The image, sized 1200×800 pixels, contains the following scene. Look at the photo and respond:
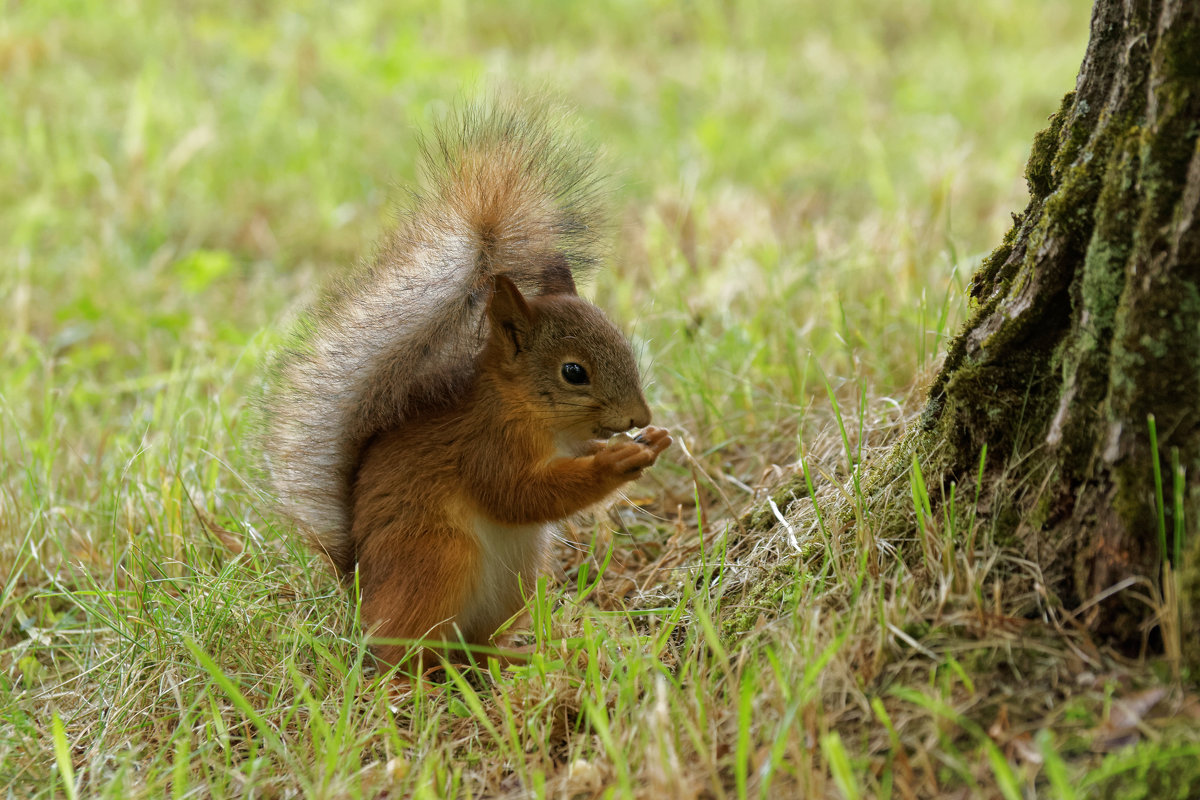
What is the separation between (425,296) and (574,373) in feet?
0.97

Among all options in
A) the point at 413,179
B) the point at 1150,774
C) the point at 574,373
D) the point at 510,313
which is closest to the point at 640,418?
the point at 574,373

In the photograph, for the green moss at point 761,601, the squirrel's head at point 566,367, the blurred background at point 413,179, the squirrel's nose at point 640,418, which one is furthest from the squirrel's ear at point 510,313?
the green moss at point 761,601

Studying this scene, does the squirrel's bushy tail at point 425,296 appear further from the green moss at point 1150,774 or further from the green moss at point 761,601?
the green moss at point 1150,774

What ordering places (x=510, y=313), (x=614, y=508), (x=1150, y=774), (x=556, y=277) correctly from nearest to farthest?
(x=1150, y=774), (x=510, y=313), (x=556, y=277), (x=614, y=508)

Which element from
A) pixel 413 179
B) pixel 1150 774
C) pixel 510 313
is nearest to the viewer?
pixel 1150 774

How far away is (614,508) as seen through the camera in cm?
232

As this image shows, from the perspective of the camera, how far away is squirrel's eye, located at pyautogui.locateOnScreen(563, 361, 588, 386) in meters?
1.94

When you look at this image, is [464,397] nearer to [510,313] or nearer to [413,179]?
[510,313]

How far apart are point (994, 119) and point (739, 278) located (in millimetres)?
2562

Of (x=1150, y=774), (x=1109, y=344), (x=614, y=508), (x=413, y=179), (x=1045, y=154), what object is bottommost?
A: (x=614, y=508)

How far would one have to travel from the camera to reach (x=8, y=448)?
256 centimetres

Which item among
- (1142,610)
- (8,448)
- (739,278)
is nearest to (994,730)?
(1142,610)

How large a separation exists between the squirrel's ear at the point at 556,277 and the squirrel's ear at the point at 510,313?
104mm

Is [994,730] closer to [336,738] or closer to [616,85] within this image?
[336,738]
